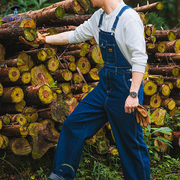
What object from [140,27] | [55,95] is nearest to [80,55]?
[55,95]

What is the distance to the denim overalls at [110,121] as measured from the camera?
2064 mm

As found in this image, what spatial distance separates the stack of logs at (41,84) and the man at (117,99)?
0.94m

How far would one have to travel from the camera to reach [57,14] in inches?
137

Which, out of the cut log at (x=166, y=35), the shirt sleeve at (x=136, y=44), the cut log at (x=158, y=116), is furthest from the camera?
the cut log at (x=166, y=35)

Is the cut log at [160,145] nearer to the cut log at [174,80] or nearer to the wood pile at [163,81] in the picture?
the wood pile at [163,81]

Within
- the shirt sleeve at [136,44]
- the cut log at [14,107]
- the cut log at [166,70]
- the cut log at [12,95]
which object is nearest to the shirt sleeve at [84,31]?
the shirt sleeve at [136,44]

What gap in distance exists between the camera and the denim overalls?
2.06 metres

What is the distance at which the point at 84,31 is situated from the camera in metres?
2.39

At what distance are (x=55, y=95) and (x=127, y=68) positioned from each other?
1.46 meters

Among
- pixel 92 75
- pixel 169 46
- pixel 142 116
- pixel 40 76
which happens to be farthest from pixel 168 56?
pixel 142 116

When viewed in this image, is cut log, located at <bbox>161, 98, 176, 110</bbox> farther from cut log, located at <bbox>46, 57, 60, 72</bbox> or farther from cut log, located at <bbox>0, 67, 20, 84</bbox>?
cut log, located at <bbox>0, 67, 20, 84</bbox>

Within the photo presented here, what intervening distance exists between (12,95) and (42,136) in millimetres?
650

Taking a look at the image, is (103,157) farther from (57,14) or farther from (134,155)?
(57,14)

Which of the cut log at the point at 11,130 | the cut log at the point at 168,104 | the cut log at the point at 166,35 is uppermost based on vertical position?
the cut log at the point at 166,35
